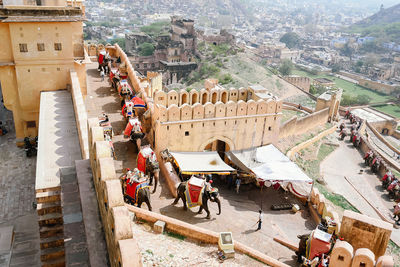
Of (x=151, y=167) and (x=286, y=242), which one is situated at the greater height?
(x=151, y=167)

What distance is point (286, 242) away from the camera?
10555mm

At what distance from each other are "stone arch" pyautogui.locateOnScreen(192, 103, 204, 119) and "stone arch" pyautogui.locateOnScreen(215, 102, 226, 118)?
67 centimetres

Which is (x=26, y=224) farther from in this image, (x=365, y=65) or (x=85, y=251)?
(x=365, y=65)

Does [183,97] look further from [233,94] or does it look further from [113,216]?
[113,216]

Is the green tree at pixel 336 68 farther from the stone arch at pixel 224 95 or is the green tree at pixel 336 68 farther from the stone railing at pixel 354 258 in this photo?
the stone railing at pixel 354 258

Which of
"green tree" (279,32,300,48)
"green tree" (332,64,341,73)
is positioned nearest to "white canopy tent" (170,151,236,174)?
"green tree" (332,64,341,73)

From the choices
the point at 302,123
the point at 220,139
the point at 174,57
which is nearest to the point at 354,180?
the point at 302,123

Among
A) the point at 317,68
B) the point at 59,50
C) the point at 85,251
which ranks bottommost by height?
the point at 317,68

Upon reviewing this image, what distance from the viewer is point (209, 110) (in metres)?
14.8

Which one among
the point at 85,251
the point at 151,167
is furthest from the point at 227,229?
the point at 85,251

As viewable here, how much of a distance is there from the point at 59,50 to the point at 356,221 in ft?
38.2

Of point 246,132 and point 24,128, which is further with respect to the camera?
point 246,132

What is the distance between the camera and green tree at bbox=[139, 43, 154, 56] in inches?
3211

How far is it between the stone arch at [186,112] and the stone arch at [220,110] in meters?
1.22
